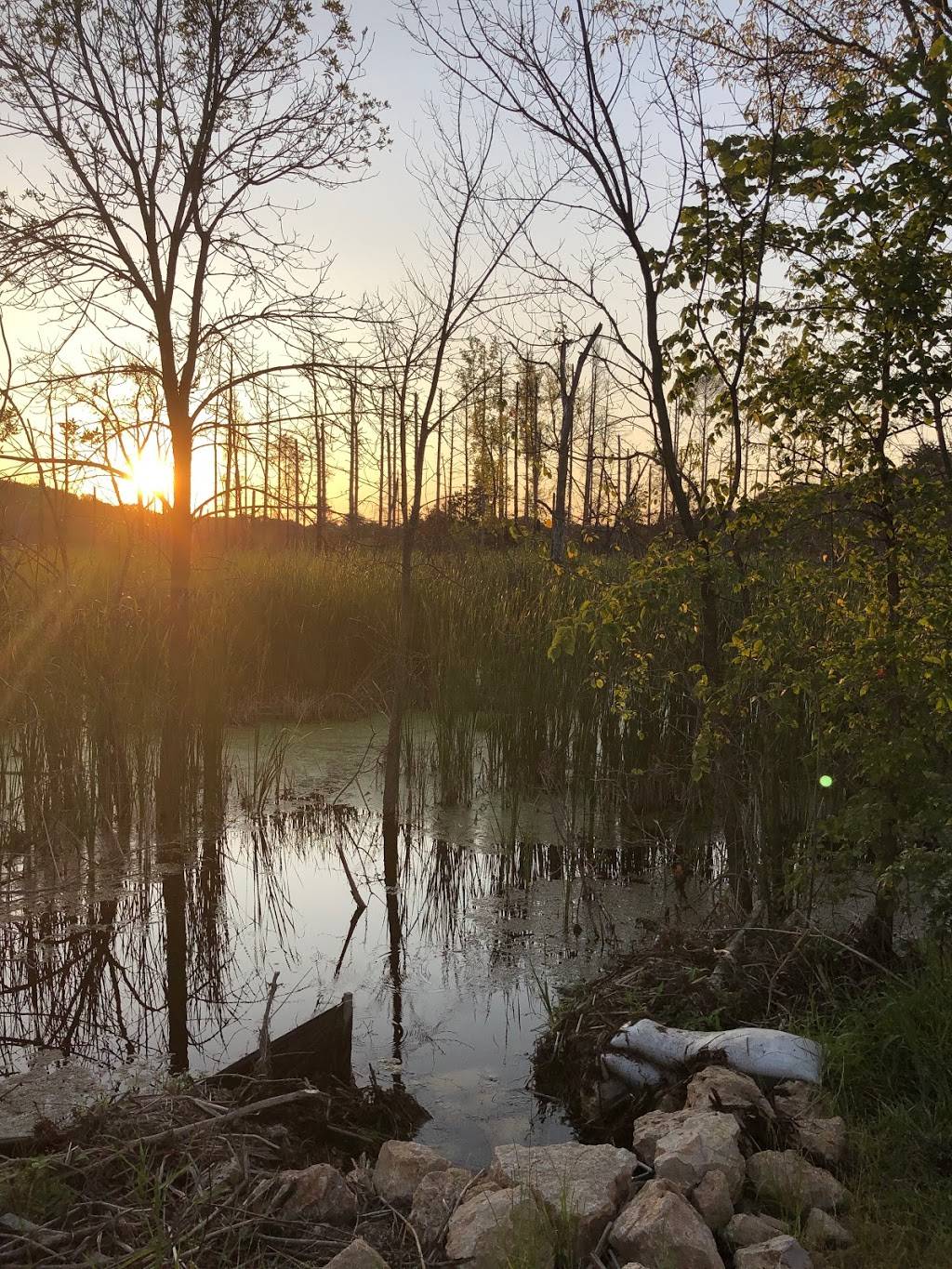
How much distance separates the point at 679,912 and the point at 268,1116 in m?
1.94

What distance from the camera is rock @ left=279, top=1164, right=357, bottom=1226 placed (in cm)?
198

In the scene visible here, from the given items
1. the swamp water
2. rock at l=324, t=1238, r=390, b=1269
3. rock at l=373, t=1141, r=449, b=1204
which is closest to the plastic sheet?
the swamp water

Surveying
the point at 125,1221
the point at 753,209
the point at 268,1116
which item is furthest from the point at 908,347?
the point at 125,1221

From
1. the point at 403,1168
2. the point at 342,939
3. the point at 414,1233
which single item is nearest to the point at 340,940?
the point at 342,939

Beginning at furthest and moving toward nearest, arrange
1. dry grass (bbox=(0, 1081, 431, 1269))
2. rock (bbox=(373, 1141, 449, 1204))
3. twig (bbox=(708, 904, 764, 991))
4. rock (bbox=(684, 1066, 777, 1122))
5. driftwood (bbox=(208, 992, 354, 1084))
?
1. twig (bbox=(708, 904, 764, 991))
2. driftwood (bbox=(208, 992, 354, 1084))
3. rock (bbox=(684, 1066, 777, 1122))
4. rock (bbox=(373, 1141, 449, 1204))
5. dry grass (bbox=(0, 1081, 431, 1269))

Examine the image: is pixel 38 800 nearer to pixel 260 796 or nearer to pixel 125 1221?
pixel 260 796

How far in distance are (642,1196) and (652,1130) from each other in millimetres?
319

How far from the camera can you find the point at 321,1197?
6.56 ft

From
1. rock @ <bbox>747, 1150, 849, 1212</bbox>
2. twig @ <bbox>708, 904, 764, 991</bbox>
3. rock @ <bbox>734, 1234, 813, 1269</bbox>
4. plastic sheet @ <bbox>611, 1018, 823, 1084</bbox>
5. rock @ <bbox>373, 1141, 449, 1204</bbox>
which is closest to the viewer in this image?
rock @ <bbox>734, 1234, 813, 1269</bbox>

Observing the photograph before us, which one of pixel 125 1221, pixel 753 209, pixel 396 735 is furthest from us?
pixel 396 735

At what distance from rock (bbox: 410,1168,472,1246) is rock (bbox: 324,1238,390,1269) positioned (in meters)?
0.18

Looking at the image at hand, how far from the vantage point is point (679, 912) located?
384 cm

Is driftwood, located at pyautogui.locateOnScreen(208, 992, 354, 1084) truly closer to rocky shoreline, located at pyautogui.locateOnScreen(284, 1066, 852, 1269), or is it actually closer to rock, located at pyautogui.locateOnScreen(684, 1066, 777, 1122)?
rocky shoreline, located at pyautogui.locateOnScreen(284, 1066, 852, 1269)

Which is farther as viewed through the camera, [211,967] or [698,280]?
[211,967]
